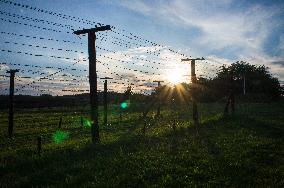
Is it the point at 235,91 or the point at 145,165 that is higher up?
the point at 235,91

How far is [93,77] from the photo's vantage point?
19.5 meters

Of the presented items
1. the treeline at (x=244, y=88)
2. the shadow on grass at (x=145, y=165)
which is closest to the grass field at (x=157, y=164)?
the shadow on grass at (x=145, y=165)

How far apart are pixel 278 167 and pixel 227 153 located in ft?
10.3

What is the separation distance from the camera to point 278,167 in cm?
1209

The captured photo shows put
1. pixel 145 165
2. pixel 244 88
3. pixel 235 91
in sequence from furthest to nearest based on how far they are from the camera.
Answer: pixel 235 91, pixel 244 88, pixel 145 165

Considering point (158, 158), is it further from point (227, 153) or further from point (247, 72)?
point (247, 72)

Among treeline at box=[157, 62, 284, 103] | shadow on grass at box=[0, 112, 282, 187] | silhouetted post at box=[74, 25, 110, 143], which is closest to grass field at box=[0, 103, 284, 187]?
shadow on grass at box=[0, 112, 282, 187]

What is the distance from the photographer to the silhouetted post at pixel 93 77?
63.2 ft

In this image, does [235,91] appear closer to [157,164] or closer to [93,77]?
[93,77]

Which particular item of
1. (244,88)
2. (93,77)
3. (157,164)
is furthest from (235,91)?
(157,164)

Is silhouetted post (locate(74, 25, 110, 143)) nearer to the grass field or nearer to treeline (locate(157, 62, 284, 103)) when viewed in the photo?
the grass field

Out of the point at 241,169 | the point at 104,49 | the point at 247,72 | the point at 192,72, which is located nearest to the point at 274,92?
the point at 247,72

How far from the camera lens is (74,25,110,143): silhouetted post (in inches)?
→ 758

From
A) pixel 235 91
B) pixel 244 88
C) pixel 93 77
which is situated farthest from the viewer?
pixel 235 91
